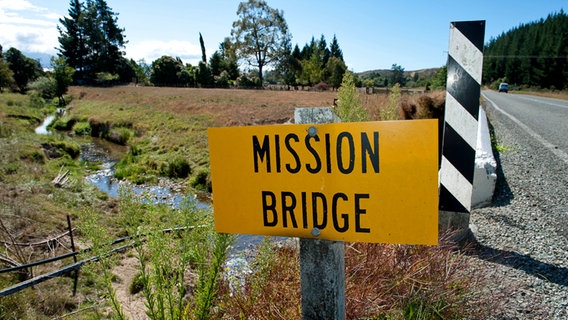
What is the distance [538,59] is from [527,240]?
7586 cm

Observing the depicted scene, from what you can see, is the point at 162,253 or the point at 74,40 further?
the point at 74,40

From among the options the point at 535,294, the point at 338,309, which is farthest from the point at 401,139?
the point at 535,294

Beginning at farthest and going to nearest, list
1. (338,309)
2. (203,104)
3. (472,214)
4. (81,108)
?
(81,108)
(203,104)
(472,214)
(338,309)

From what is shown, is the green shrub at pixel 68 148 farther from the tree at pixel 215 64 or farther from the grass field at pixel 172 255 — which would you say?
the tree at pixel 215 64

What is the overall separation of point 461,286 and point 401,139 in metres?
1.48

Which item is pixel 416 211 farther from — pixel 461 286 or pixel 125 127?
pixel 125 127

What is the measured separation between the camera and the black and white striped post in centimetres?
275

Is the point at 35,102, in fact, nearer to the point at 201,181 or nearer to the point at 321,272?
the point at 201,181

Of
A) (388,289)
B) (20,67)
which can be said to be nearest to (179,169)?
(388,289)

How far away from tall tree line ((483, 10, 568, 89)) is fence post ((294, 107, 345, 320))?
6673 centimetres

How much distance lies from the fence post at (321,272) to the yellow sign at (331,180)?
64mm

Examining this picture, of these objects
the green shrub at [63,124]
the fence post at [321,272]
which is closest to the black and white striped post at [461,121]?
the fence post at [321,272]

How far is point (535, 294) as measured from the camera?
217 cm

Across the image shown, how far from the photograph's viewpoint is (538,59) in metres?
61.4
